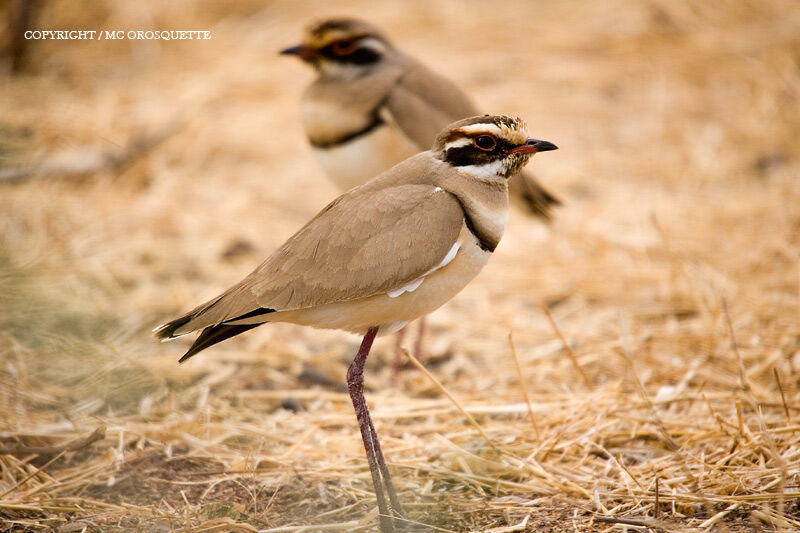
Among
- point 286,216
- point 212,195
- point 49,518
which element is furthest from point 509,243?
point 49,518

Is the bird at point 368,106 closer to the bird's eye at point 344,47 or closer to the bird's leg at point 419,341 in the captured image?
the bird's eye at point 344,47

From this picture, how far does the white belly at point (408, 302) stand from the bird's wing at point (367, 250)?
53 millimetres

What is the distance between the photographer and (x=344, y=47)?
4727mm

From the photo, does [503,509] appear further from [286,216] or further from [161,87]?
[161,87]

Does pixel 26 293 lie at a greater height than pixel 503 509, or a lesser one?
greater

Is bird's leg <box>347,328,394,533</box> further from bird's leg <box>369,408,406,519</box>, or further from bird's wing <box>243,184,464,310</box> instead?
bird's wing <box>243,184,464,310</box>

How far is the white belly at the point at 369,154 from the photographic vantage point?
14.6ft

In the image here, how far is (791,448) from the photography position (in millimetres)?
3135

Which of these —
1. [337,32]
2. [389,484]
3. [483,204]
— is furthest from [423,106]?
[389,484]

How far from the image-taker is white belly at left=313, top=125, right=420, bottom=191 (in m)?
4.45

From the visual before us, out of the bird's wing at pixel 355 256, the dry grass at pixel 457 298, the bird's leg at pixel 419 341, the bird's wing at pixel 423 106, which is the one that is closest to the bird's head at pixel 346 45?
the bird's wing at pixel 423 106

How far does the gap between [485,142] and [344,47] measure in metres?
1.93

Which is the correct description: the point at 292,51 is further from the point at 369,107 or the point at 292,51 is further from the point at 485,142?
the point at 485,142

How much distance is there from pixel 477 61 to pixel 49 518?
6376 millimetres
